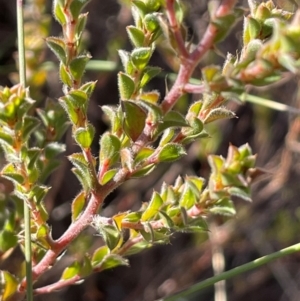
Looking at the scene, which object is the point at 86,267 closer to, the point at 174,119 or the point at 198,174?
the point at 174,119

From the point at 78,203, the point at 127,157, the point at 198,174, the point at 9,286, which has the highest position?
the point at 127,157

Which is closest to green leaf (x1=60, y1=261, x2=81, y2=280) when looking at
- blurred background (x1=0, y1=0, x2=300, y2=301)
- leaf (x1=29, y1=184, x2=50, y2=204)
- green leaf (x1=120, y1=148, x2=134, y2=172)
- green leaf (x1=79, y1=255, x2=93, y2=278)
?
green leaf (x1=79, y1=255, x2=93, y2=278)

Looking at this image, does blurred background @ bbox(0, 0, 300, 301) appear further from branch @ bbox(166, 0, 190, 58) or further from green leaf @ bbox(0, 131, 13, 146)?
branch @ bbox(166, 0, 190, 58)

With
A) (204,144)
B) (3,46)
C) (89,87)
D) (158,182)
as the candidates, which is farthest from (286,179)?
(89,87)

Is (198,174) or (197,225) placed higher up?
(197,225)

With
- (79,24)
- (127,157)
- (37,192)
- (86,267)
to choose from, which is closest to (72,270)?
(86,267)

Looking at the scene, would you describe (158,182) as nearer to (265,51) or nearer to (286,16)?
(286,16)
